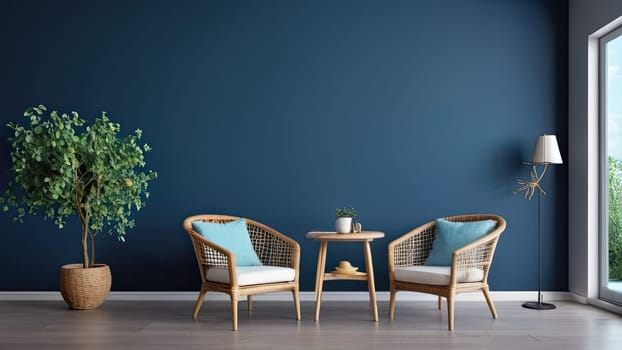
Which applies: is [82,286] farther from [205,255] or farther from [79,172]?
[205,255]

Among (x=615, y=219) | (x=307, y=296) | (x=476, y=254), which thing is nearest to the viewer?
(x=476, y=254)

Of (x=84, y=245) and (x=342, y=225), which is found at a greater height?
(x=342, y=225)

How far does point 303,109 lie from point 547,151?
2000 millimetres

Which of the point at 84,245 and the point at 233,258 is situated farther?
the point at 84,245

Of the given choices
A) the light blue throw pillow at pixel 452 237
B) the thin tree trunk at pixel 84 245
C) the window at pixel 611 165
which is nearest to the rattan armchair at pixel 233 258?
the thin tree trunk at pixel 84 245

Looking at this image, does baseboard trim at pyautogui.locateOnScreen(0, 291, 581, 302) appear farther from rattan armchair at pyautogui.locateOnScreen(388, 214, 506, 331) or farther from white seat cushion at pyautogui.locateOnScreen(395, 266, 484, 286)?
white seat cushion at pyautogui.locateOnScreen(395, 266, 484, 286)

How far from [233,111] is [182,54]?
657 millimetres

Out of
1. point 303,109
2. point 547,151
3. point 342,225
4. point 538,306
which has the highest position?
point 303,109

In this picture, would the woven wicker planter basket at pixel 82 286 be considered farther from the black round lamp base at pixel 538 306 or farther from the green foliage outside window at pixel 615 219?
the green foliage outside window at pixel 615 219

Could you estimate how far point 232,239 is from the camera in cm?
452

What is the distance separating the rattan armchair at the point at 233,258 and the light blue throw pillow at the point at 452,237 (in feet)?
3.49

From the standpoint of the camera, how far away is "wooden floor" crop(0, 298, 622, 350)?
11.7 ft

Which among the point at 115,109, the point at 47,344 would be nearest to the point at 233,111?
the point at 115,109

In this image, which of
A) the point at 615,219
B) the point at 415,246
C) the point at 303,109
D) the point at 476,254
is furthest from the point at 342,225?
the point at 615,219
